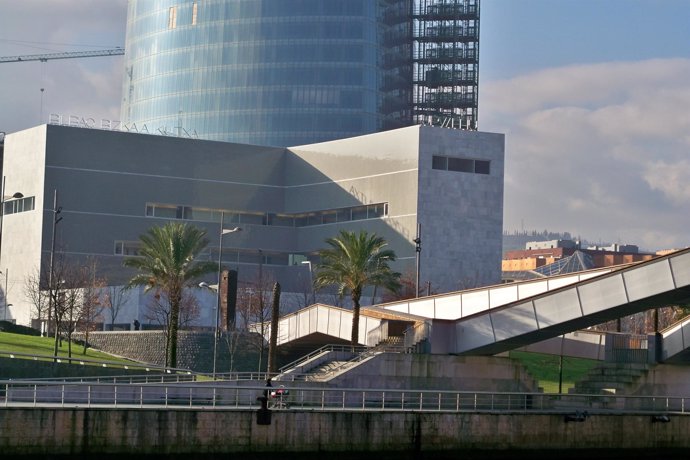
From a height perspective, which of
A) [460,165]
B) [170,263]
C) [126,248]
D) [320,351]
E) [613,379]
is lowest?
[613,379]

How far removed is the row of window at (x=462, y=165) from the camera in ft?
440

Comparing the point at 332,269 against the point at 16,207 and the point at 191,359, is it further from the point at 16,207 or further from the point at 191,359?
the point at 16,207

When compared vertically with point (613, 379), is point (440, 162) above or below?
above

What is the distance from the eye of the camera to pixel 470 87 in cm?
18562

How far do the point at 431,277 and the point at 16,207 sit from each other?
41.2 m

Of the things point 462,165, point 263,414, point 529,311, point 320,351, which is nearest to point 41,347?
point 320,351

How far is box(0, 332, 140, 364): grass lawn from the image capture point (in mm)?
84000

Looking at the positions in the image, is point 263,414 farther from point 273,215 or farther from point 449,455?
point 273,215

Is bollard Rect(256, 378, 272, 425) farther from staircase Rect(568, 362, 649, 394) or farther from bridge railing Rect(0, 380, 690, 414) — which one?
staircase Rect(568, 362, 649, 394)

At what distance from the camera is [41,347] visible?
3445 inches

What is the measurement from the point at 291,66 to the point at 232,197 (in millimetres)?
44540

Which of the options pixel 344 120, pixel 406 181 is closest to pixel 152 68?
pixel 344 120

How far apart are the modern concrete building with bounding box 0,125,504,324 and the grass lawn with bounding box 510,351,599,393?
4509 cm

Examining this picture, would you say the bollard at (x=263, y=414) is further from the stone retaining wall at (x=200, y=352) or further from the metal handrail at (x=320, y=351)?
the stone retaining wall at (x=200, y=352)
